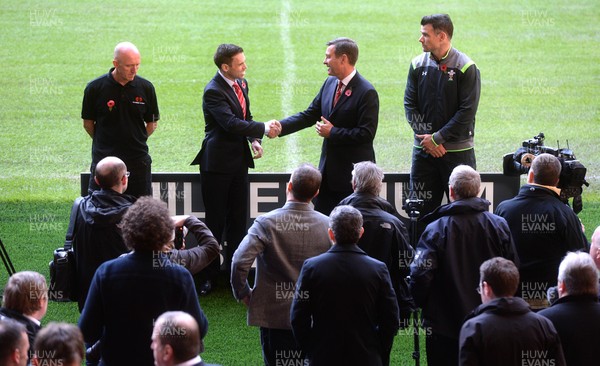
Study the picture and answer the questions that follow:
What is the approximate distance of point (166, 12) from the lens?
2064 centimetres

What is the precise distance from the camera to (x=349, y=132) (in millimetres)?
7508

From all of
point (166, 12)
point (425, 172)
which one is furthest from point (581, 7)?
point (425, 172)

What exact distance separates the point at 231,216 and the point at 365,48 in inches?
428

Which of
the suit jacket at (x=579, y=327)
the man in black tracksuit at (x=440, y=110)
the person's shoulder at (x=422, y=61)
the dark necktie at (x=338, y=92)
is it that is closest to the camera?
the suit jacket at (x=579, y=327)

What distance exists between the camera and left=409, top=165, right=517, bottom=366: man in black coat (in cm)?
550

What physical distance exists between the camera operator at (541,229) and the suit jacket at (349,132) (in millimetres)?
1816

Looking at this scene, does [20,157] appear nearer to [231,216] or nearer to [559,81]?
[231,216]

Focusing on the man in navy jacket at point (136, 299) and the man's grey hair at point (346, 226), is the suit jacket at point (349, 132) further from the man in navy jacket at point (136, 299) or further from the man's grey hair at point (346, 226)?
the man in navy jacket at point (136, 299)

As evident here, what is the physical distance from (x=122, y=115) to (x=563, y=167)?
11.3ft

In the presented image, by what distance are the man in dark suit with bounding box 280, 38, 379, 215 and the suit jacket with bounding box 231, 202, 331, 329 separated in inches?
79.0

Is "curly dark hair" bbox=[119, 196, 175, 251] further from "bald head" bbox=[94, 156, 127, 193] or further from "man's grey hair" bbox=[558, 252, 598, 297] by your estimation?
"man's grey hair" bbox=[558, 252, 598, 297]

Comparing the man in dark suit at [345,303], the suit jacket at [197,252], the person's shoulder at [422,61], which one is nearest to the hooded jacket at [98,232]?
the suit jacket at [197,252]

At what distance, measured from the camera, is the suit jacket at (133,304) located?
4688 mm

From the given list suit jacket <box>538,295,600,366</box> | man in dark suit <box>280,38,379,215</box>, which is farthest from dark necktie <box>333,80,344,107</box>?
suit jacket <box>538,295,600,366</box>
